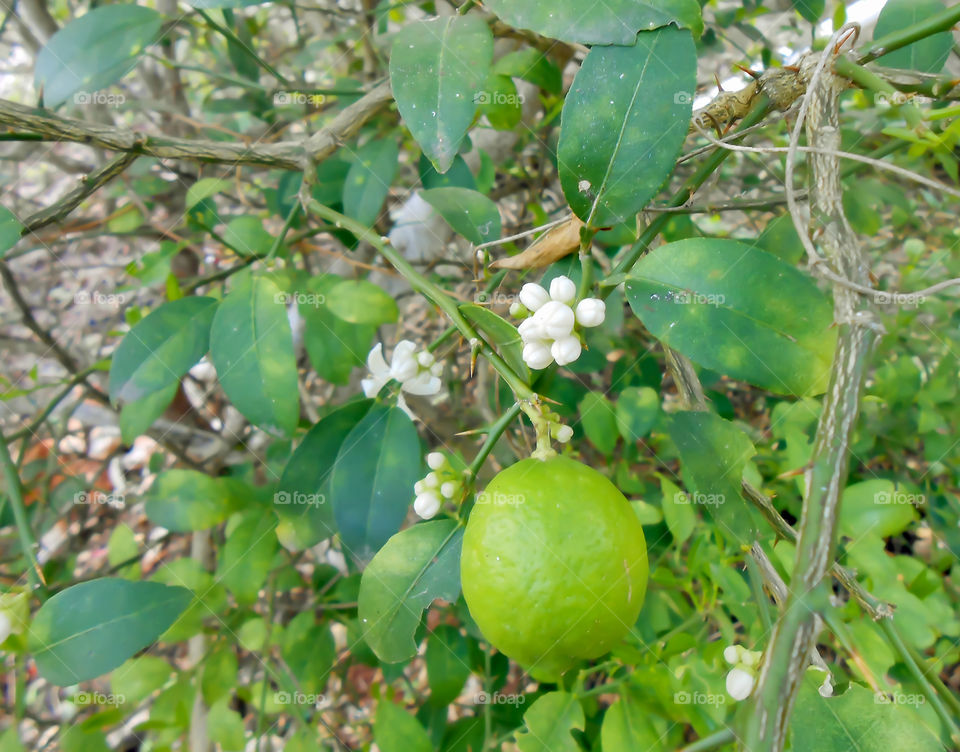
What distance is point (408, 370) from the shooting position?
26.2 inches

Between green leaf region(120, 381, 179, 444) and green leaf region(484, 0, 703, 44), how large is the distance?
69 cm

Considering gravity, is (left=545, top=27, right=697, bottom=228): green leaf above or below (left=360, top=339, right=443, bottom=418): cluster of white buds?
above

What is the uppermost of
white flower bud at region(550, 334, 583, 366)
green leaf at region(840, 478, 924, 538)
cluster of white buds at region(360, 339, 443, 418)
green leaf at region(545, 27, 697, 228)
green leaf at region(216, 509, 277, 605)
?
green leaf at region(545, 27, 697, 228)

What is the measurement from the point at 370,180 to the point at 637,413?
0.54m

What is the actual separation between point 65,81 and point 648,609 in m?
1.07

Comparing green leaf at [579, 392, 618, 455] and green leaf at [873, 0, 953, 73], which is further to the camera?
green leaf at [579, 392, 618, 455]

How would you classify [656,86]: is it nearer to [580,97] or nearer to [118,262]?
[580,97]

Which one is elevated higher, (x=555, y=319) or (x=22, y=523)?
(x=555, y=319)

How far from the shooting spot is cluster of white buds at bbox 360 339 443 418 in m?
0.66

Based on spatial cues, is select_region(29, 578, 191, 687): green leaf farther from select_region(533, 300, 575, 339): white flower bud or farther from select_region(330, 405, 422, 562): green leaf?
select_region(533, 300, 575, 339): white flower bud

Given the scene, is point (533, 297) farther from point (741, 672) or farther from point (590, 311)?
point (741, 672)

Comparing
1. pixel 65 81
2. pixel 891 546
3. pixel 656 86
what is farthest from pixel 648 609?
pixel 65 81

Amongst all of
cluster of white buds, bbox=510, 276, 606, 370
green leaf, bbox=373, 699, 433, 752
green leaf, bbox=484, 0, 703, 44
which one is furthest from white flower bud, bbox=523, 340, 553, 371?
green leaf, bbox=373, 699, 433, 752

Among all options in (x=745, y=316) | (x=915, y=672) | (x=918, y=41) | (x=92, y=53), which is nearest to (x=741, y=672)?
(x=915, y=672)
